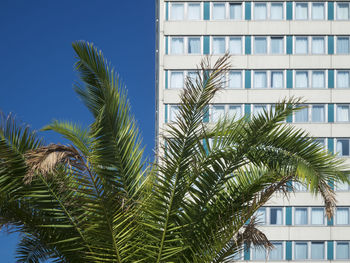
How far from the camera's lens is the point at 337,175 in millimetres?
10570

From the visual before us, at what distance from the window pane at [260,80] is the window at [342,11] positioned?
23.3 feet

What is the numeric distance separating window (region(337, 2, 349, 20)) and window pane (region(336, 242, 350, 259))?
16627mm

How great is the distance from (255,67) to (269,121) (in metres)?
41.7

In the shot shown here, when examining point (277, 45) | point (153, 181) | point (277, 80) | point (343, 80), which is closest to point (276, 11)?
point (277, 45)

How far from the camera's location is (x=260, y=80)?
52.4 meters

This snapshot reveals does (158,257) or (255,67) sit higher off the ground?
(255,67)

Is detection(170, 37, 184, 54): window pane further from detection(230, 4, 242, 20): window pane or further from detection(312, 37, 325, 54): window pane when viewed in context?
detection(312, 37, 325, 54): window pane

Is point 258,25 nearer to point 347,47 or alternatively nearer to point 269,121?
point 347,47

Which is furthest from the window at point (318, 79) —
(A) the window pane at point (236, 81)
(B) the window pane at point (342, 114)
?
(A) the window pane at point (236, 81)

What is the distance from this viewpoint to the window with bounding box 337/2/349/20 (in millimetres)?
52625

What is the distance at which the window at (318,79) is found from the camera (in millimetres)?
52688

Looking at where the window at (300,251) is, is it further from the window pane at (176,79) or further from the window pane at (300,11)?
the window pane at (300,11)

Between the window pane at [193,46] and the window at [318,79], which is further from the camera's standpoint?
the window at [318,79]

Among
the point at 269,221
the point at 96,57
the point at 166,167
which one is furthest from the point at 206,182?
the point at 269,221
